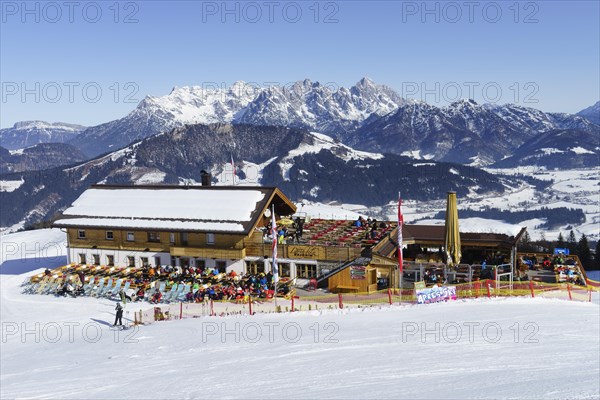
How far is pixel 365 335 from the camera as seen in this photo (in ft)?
66.0

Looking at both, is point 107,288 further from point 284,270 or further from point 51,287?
point 284,270

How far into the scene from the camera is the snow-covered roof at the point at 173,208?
36906 millimetres

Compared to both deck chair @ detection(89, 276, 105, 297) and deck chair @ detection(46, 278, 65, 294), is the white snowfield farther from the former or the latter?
deck chair @ detection(46, 278, 65, 294)

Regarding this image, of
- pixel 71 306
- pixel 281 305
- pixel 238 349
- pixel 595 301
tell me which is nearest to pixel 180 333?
pixel 238 349

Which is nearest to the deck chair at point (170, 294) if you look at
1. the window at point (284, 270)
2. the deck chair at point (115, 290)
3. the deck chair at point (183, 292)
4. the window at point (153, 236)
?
the deck chair at point (183, 292)

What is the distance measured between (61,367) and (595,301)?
81.6ft

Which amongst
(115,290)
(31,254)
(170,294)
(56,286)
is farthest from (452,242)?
(31,254)

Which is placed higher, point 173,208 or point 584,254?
point 173,208

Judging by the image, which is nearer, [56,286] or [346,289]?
[346,289]

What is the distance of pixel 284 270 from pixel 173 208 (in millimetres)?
9873

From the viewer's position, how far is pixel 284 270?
3538 cm

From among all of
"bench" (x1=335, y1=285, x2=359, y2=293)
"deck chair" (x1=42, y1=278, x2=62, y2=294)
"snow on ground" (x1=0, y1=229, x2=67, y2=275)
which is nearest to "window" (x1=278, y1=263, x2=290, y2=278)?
"bench" (x1=335, y1=285, x2=359, y2=293)

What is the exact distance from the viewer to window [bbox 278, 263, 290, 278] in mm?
35219

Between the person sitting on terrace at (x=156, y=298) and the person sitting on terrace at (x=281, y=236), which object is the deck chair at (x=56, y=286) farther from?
the person sitting on terrace at (x=281, y=236)
